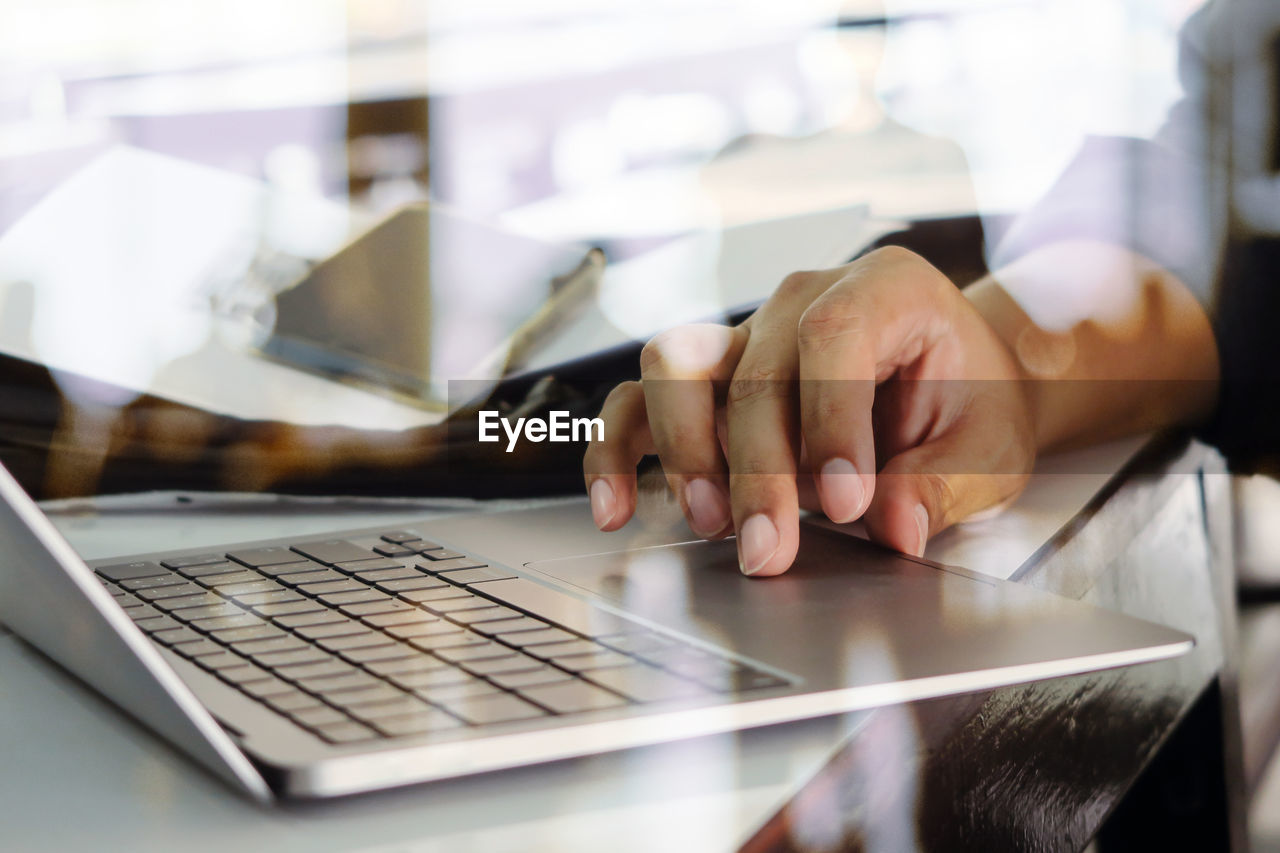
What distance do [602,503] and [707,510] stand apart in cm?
4

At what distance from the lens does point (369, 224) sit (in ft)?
1.57

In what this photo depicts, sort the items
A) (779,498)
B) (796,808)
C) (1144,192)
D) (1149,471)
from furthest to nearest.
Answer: (1144,192) < (1149,471) < (779,498) < (796,808)

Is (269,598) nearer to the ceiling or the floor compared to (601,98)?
nearer to the floor

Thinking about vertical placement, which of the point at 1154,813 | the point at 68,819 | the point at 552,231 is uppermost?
the point at 552,231

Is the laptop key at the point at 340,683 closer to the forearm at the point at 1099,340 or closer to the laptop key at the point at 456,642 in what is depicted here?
the laptop key at the point at 456,642

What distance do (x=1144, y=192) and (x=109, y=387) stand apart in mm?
511

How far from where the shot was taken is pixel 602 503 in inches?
13.0

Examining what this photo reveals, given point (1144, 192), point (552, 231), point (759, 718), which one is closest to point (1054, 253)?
point (1144, 192)

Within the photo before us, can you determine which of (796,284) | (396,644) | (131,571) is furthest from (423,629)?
(796,284)

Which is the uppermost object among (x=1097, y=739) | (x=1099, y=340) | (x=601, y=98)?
(x=601, y=98)

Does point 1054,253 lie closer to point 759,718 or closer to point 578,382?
point 578,382

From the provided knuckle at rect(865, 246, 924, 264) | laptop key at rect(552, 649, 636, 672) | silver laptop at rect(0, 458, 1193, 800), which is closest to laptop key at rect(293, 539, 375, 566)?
silver laptop at rect(0, 458, 1193, 800)

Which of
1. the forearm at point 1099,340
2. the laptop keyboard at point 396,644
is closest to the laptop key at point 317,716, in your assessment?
the laptop keyboard at point 396,644

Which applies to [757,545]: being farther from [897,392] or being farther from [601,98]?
[601,98]
